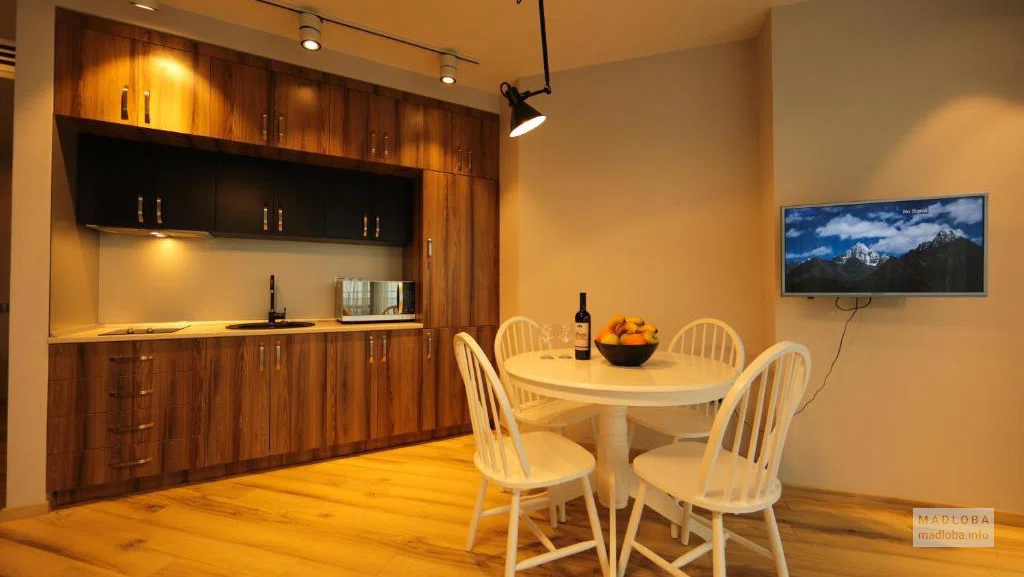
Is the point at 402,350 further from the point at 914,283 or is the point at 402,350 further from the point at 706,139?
the point at 914,283

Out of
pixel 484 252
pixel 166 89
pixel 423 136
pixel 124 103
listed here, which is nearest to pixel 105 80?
pixel 124 103

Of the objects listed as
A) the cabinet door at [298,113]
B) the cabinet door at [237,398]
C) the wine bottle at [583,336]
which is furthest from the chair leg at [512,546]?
the cabinet door at [298,113]

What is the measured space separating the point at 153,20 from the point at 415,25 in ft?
A: 4.71

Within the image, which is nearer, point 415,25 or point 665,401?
point 665,401

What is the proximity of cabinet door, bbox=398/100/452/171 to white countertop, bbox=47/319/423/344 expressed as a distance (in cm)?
120

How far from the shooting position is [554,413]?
2.16 metres

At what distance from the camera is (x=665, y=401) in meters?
1.44

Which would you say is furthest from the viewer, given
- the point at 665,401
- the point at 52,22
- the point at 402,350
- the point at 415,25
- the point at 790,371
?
A: the point at 402,350

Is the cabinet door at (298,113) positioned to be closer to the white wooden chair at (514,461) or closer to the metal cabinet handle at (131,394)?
the metal cabinet handle at (131,394)

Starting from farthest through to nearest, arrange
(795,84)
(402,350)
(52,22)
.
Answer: (402,350) → (795,84) → (52,22)

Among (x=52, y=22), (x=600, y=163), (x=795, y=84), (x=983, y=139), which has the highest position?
(x=52, y=22)

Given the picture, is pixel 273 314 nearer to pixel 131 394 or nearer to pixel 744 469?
pixel 131 394

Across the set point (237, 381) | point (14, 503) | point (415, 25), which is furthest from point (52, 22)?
point (14, 503)

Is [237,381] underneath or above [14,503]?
above
